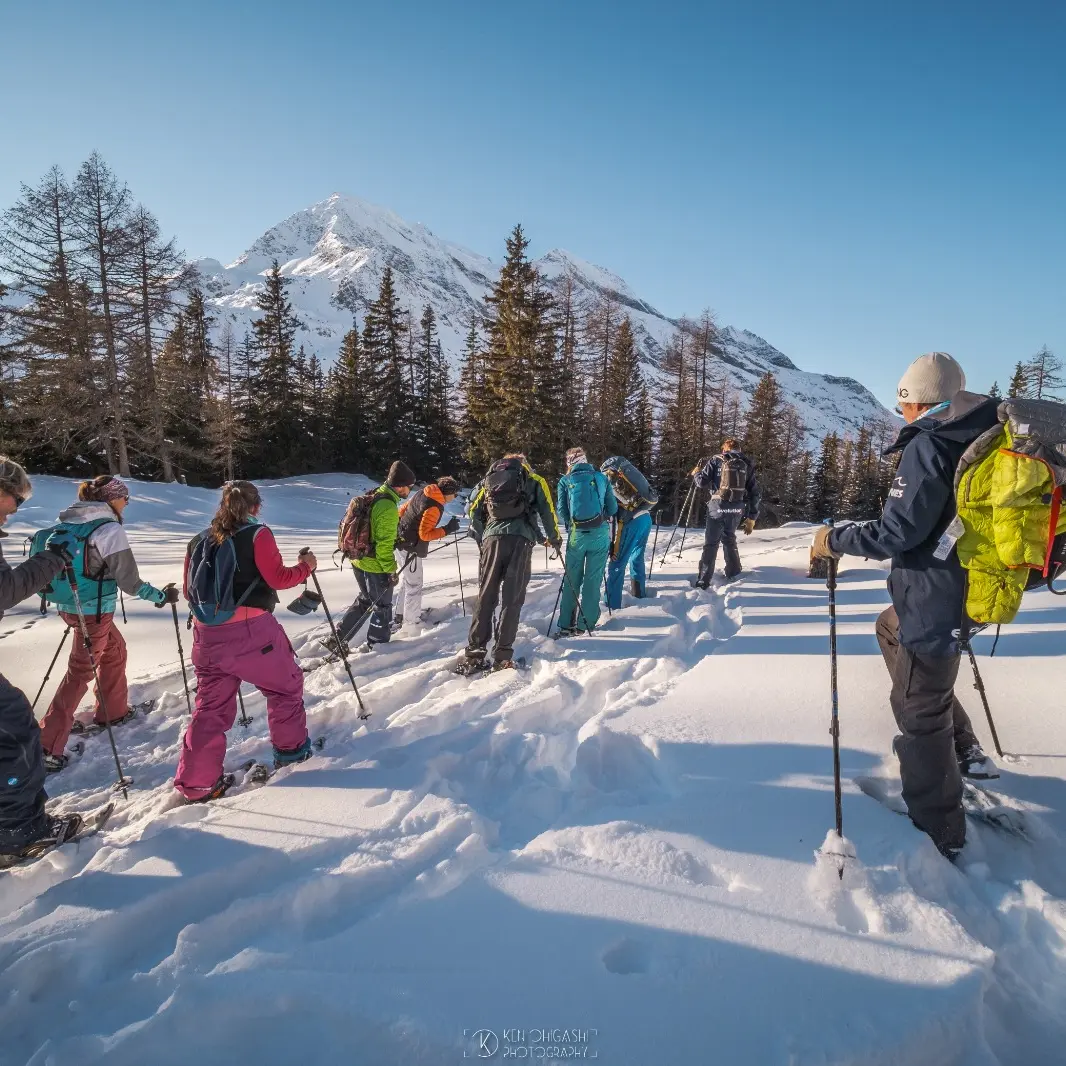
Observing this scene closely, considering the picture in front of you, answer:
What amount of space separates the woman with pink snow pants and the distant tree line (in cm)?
2177

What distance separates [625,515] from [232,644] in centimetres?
503

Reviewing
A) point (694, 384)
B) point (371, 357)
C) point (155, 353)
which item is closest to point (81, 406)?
point (155, 353)

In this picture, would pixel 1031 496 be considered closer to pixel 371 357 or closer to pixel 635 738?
pixel 635 738

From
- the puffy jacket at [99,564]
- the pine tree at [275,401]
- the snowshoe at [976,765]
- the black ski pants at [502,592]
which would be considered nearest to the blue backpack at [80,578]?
the puffy jacket at [99,564]

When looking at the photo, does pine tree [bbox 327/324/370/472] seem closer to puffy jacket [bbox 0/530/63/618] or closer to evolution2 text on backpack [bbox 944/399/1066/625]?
puffy jacket [bbox 0/530/63/618]

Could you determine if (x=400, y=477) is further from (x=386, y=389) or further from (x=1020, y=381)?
(x=1020, y=381)

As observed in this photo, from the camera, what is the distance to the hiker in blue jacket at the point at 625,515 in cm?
718

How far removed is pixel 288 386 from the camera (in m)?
30.3

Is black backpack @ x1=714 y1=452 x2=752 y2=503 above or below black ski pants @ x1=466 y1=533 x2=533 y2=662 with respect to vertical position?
A: above

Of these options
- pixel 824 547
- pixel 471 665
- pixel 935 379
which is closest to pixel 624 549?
pixel 471 665

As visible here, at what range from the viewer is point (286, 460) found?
30.6m

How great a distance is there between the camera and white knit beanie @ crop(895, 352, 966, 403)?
272 centimetres

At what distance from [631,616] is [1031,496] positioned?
15.8 ft

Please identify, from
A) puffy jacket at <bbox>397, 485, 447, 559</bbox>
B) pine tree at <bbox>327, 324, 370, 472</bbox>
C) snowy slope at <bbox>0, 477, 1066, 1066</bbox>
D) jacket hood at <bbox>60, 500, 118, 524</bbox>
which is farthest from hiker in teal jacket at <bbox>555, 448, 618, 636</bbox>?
pine tree at <bbox>327, 324, 370, 472</bbox>
